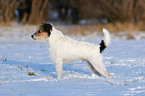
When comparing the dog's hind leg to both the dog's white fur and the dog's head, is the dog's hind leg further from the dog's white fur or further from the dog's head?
the dog's head

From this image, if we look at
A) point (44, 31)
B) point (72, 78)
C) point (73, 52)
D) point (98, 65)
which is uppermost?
point (44, 31)

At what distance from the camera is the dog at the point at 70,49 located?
540 centimetres

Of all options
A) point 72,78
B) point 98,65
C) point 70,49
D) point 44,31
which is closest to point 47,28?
point 44,31

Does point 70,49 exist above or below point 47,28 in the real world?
below

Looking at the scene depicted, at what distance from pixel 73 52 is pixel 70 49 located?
3.6 inches

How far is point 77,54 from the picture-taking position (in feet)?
17.8

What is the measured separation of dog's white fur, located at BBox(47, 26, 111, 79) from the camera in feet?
17.7

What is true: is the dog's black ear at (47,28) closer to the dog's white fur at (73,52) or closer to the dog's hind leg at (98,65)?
the dog's white fur at (73,52)

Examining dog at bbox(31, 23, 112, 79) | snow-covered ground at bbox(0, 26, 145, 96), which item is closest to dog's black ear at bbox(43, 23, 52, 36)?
dog at bbox(31, 23, 112, 79)

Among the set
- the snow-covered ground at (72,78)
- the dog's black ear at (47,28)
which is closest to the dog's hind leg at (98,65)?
the snow-covered ground at (72,78)

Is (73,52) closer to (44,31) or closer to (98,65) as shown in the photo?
(98,65)

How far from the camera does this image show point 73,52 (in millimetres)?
5449

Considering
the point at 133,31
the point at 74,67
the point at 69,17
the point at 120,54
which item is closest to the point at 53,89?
the point at 74,67

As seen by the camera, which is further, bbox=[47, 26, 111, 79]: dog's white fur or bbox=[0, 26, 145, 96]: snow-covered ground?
bbox=[47, 26, 111, 79]: dog's white fur
